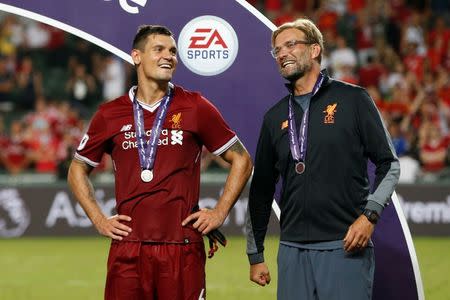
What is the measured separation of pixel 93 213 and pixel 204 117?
88 centimetres

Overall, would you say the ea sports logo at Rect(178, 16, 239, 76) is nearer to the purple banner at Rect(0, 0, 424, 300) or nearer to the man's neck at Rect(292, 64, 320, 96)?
the purple banner at Rect(0, 0, 424, 300)

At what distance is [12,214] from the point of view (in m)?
15.6

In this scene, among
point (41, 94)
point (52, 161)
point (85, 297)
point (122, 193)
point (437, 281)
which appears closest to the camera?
point (122, 193)

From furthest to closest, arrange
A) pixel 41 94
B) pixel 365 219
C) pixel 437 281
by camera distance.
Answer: pixel 41 94, pixel 437 281, pixel 365 219

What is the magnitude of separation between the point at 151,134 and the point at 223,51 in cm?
146

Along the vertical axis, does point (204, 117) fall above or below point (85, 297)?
above

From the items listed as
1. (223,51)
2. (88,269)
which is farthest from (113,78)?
(223,51)

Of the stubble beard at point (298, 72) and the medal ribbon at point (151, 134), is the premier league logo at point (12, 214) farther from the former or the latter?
the stubble beard at point (298, 72)

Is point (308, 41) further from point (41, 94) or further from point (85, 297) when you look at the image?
point (41, 94)

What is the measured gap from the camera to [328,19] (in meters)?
19.9

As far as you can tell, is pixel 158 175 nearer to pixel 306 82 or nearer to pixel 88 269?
pixel 306 82

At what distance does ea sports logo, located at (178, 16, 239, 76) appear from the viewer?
7.50 metres

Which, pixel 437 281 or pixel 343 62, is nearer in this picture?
pixel 437 281

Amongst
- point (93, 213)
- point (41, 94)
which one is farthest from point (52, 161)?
point (93, 213)
